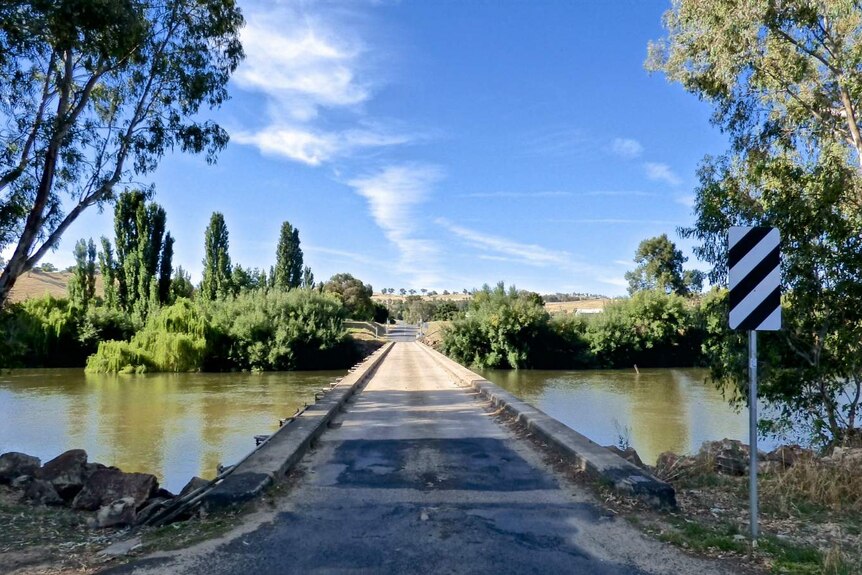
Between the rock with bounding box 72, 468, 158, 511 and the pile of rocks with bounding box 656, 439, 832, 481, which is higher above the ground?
the pile of rocks with bounding box 656, 439, 832, 481

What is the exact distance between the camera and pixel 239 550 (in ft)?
15.1

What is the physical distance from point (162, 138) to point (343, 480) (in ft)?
29.9

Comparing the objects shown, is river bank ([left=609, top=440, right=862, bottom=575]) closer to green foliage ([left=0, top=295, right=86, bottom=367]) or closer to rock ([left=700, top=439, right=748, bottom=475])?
rock ([left=700, top=439, right=748, bottom=475])

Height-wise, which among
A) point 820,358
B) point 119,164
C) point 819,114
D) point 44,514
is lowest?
point 44,514

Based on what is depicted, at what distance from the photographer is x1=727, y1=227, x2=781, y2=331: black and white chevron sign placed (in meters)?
4.88

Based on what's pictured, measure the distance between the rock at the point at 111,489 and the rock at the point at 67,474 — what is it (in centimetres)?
29

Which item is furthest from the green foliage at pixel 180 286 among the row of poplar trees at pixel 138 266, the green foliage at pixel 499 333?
the green foliage at pixel 499 333

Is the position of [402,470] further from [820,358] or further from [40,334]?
[40,334]

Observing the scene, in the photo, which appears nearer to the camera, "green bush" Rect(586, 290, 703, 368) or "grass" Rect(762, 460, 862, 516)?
"grass" Rect(762, 460, 862, 516)

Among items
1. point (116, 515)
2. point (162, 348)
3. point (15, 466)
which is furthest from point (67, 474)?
point (162, 348)

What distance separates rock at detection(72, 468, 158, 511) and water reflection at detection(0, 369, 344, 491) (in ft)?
17.8

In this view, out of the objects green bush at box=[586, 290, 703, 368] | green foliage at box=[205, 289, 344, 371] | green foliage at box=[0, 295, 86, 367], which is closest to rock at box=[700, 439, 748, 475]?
green foliage at box=[205, 289, 344, 371]

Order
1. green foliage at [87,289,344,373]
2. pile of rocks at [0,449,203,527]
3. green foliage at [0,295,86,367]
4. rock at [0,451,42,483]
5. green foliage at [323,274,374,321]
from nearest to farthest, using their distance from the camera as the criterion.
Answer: pile of rocks at [0,449,203,527], rock at [0,451,42,483], green foliage at [87,289,344,373], green foliage at [0,295,86,367], green foliage at [323,274,374,321]

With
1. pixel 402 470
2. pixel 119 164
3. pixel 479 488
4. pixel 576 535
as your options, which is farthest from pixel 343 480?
pixel 119 164
